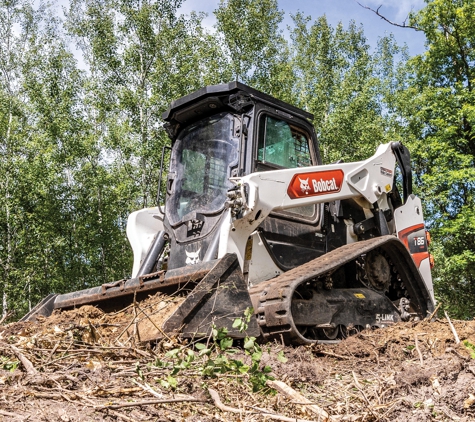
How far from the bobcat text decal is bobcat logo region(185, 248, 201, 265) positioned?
0.95m

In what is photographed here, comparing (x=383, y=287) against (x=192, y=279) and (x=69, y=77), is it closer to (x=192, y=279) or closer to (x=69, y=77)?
(x=192, y=279)

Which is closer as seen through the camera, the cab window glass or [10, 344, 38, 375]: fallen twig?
[10, 344, 38, 375]: fallen twig

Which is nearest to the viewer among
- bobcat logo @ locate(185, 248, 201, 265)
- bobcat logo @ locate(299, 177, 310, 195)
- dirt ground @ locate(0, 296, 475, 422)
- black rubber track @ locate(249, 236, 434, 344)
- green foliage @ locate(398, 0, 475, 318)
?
dirt ground @ locate(0, 296, 475, 422)

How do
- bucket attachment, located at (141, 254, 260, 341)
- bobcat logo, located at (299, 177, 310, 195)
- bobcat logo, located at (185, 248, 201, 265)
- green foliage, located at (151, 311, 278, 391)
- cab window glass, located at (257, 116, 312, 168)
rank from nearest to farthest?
green foliage, located at (151, 311, 278, 391) < bucket attachment, located at (141, 254, 260, 341) < bobcat logo, located at (185, 248, 201, 265) < bobcat logo, located at (299, 177, 310, 195) < cab window glass, located at (257, 116, 312, 168)

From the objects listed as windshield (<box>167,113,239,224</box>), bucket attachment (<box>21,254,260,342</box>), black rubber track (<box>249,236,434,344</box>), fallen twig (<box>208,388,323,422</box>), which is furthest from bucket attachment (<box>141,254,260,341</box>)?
windshield (<box>167,113,239,224</box>)

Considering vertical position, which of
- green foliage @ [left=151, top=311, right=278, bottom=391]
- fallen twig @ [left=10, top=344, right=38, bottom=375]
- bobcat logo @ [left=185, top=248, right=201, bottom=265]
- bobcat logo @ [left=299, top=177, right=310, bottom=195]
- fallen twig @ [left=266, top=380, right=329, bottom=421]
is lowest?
fallen twig @ [left=266, top=380, right=329, bottom=421]

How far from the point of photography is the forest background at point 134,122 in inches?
672

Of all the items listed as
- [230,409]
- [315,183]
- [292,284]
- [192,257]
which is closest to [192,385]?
[230,409]

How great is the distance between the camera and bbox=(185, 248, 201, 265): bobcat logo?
5.04 meters

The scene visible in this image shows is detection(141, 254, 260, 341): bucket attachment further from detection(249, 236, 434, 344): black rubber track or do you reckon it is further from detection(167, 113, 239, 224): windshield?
detection(167, 113, 239, 224): windshield

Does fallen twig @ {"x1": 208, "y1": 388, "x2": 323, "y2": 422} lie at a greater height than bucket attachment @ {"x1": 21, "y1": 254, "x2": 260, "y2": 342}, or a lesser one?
lesser

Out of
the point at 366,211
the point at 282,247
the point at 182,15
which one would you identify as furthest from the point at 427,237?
the point at 182,15

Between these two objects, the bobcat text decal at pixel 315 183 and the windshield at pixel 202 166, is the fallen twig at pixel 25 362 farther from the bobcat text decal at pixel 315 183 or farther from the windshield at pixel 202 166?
the bobcat text decal at pixel 315 183

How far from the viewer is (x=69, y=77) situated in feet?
69.0
